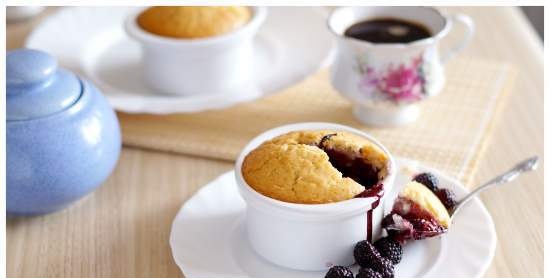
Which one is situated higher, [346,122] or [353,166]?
[353,166]

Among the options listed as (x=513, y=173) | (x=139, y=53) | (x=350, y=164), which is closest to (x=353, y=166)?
(x=350, y=164)

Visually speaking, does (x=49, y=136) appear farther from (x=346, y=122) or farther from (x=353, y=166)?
(x=346, y=122)

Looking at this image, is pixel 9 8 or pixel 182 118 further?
pixel 9 8

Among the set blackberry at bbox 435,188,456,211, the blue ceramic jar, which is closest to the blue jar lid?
the blue ceramic jar

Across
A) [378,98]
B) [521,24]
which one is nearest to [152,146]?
[378,98]

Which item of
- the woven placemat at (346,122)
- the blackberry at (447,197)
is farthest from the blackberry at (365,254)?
the woven placemat at (346,122)

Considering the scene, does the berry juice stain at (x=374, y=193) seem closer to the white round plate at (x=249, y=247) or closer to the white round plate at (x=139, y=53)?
the white round plate at (x=249, y=247)

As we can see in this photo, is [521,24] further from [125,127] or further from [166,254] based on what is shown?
[166,254]
